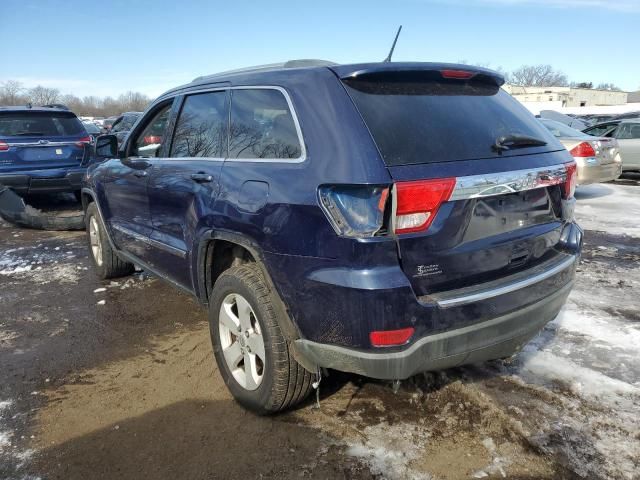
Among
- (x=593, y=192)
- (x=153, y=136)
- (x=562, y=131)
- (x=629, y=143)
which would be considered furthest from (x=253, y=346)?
(x=629, y=143)

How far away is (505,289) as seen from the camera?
2.49 m

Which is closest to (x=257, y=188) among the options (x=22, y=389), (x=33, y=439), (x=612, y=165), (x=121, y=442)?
(x=121, y=442)

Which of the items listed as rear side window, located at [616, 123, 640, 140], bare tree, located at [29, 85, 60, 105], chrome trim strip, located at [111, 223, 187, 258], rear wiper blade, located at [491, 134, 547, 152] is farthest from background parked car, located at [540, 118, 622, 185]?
bare tree, located at [29, 85, 60, 105]

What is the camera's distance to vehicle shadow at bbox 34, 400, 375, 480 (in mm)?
2514

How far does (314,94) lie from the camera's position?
8.40ft

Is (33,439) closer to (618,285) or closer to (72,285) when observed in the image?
(72,285)

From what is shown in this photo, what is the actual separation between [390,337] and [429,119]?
3.56 feet

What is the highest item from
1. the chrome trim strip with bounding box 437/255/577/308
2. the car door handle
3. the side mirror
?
the side mirror

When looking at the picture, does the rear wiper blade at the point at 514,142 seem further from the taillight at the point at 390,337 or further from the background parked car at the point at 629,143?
the background parked car at the point at 629,143

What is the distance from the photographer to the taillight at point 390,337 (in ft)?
7.36

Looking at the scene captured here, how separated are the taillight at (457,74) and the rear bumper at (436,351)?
126 cm

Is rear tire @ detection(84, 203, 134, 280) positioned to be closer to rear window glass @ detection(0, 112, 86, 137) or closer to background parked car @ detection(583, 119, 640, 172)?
rear window glass @ detection(0, 112, 86, 137)

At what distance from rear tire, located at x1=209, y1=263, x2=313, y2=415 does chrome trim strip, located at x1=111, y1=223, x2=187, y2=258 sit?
62cm

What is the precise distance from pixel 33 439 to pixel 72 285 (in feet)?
9.65
